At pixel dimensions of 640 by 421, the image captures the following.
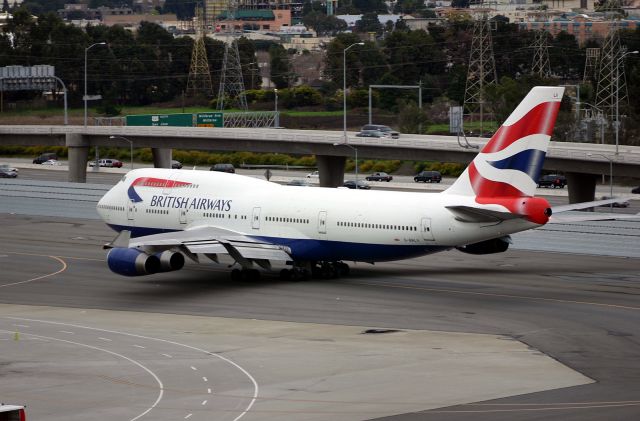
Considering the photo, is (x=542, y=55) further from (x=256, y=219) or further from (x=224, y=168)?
(x=256, y=219)

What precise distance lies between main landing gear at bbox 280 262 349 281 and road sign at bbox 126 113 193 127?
77.8 metres

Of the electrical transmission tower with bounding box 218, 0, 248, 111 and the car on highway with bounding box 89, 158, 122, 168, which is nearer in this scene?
the car on highway with bounding box 89, 158, 122, 168

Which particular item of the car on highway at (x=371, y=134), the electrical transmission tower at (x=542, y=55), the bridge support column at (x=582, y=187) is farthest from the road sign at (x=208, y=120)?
the bridge support column at (x=582, y=187)

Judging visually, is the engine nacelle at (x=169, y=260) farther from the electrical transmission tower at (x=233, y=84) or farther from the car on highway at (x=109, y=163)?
the electrical transmission tower at (x=233, y=84)

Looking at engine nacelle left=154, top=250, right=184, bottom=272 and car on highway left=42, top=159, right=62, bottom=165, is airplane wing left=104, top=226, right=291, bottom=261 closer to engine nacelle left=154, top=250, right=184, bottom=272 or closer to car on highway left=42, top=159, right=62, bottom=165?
engine nacelle left=154, top=250, right=184, bottom=272

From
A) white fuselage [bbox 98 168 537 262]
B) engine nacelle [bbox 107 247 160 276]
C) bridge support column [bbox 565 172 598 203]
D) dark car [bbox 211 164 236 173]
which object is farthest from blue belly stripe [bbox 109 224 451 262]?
dark car [bbox 211 164 236 173]

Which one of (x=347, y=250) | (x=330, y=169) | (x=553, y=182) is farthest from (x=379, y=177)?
(x=347, y=250)

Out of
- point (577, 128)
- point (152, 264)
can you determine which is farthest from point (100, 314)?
point (577, 128)

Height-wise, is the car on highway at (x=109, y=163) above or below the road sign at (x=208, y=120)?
below

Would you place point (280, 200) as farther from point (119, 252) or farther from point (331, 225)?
point (119, 252)

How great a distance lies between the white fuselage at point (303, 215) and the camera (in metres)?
55.2

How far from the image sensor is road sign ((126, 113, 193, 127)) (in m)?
136

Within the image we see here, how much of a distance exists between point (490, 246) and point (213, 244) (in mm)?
12206

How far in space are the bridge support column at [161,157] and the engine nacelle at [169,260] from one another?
2806 inches
